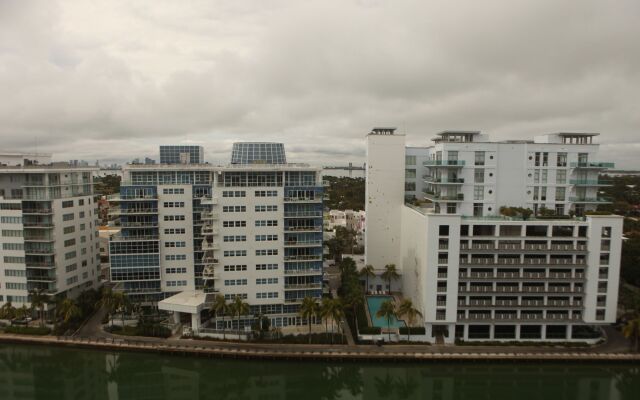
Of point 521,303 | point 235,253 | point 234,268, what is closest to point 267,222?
point 235,253

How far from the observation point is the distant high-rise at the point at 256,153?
4978cm

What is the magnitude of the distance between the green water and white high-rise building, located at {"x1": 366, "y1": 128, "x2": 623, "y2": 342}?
435 cm

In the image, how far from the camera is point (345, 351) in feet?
137

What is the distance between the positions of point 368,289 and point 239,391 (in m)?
25.2

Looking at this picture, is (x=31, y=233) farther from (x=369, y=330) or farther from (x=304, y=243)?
(x=369, y=330)

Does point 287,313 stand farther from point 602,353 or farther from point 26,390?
point 602,353

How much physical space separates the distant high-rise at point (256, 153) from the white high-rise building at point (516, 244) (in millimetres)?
19475

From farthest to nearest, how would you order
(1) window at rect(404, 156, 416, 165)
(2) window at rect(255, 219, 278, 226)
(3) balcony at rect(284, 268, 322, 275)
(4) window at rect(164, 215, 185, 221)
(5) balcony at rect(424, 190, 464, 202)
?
(1) window at rect(404, 156, 416, 165) < (4) window at rect(164, 215, 185, 221) < (5) balcony at rect(424, 190, 464, 202) < (3) balcony at rect(284, 268, 322, 275) < (2) window at rect(255, 219, 278, 226)

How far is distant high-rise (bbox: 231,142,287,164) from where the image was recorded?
49.8 meters

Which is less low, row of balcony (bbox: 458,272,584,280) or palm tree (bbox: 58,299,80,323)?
row of balcony (bbox: 458,272,584,280)

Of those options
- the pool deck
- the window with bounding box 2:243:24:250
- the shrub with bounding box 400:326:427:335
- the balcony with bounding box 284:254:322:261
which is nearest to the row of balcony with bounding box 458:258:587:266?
the shrub with bounding box 400:326:427:335

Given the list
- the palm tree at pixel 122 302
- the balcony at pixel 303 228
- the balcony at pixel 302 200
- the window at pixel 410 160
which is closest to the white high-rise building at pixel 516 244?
the window at pixel 410 160

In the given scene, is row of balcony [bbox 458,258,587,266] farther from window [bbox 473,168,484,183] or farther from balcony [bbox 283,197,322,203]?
balcony [bbox 283,197,322,203]

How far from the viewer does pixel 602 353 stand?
1613 inches
